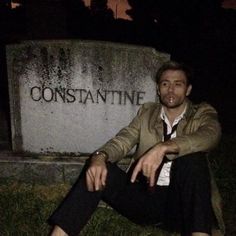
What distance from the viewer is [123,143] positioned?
312cm

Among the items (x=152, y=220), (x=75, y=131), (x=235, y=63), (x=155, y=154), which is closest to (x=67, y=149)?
(x=75, y=131)

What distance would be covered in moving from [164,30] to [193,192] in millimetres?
13201

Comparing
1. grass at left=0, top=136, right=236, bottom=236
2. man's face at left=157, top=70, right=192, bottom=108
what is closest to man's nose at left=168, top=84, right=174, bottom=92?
man's face at left=157, top=70, right=192, bottom=108

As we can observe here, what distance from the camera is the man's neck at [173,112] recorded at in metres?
3.11

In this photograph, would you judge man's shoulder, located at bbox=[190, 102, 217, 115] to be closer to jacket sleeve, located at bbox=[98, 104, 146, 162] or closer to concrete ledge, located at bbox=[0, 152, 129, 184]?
jacket sleeve, located at bbox=[98, 104, 146, 162]

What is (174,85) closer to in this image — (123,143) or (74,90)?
(123,143)

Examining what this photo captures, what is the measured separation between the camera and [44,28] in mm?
10102

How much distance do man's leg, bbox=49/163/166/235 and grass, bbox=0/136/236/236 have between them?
407 millimetres

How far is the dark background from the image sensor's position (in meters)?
9.23

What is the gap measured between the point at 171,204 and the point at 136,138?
66 cm

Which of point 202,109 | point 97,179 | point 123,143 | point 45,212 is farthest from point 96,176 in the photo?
point 45,212

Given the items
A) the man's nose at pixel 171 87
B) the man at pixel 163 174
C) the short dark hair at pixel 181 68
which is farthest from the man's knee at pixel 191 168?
the short dark hair at pixel 181 68

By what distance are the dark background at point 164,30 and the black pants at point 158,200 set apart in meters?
3.54

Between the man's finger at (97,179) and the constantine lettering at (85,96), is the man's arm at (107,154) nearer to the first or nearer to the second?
the man's finger at (97,179)
